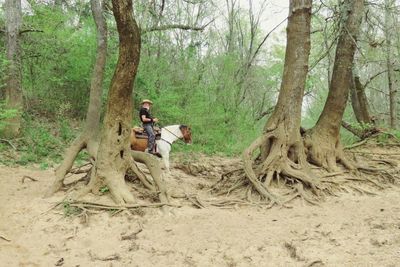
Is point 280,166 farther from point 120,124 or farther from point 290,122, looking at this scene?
point 120,124

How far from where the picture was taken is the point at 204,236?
6.04m

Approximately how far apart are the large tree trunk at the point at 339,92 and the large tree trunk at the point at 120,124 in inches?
169

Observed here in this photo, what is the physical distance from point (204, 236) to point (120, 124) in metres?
2.63

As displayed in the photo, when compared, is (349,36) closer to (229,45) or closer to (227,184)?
(227,184)

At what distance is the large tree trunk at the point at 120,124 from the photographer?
694 cm

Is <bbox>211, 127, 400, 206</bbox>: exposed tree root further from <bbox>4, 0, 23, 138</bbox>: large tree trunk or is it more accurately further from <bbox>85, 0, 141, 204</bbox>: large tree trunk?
<bbox>4, 0, 23, 138</bbox>: large tree trunk

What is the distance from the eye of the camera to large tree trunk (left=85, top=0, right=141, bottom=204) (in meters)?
6.94

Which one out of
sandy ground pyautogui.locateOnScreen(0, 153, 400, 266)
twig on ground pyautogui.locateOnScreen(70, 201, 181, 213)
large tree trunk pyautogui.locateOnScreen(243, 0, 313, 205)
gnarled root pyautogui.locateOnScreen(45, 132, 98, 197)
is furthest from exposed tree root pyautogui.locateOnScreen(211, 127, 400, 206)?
gnarled root pyautogui.locateOnScreen(45, 132, 98, 197)

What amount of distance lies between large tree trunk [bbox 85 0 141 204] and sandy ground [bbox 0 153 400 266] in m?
0.71

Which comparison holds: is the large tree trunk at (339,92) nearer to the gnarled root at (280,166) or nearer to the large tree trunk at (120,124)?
the gnarled root at (280,166)

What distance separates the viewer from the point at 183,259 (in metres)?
5.54

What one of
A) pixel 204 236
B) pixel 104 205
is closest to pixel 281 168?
pixel 204 236

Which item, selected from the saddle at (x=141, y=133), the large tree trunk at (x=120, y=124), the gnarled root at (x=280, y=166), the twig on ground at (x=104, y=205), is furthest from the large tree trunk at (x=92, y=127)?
the gnarled root at (x=280, y=166)

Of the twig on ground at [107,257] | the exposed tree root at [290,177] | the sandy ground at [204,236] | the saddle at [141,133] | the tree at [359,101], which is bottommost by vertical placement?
the twig on ground at [107,257]
